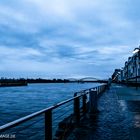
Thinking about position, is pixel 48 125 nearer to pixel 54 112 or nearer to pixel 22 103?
pixel 54 112

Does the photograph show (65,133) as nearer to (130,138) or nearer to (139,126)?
(130,138)

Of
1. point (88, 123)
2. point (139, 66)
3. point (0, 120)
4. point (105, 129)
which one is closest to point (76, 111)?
point (88, 123)

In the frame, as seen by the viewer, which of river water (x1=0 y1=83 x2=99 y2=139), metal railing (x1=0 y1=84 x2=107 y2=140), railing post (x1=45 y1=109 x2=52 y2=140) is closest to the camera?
metal railing (x1=0 y1=84 x2=107 y2=140)

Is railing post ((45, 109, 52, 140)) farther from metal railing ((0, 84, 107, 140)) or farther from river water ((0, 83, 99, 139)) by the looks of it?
river water ((0, 83, 99, 139))

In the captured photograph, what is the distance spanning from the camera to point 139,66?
9300cm

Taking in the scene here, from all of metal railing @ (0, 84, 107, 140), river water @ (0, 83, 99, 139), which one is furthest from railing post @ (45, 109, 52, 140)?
river water @ (0, 83, 99, 139)

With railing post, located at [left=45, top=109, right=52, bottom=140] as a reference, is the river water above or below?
below

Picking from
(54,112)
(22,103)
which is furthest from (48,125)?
(22,103)

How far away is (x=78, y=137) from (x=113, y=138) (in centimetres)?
94

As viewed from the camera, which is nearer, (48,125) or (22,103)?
(48,125)

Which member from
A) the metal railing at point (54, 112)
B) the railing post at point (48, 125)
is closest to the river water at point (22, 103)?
the metal railing at point (54, 112)

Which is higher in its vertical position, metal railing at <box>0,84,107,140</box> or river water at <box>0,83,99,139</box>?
metal railing at <box>0,84,107,140</box>

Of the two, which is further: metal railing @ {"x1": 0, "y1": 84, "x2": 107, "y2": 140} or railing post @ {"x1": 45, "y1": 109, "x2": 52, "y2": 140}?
railing post @ {"x1": 45, "y1": 109, "x2": 52, "y2": 140}

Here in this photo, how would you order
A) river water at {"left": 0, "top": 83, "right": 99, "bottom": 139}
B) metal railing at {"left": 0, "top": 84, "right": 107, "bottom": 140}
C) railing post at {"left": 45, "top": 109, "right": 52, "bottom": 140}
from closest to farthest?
metal railing at {"left": 0, "top": 84, "right": 107, "bottom": 140}, railing post at {"left": 45, "top": 109, "right": 52, "bottom": 140}, river water at {"left": 0, "top": 83, "right": 99, "bottom": 139}
